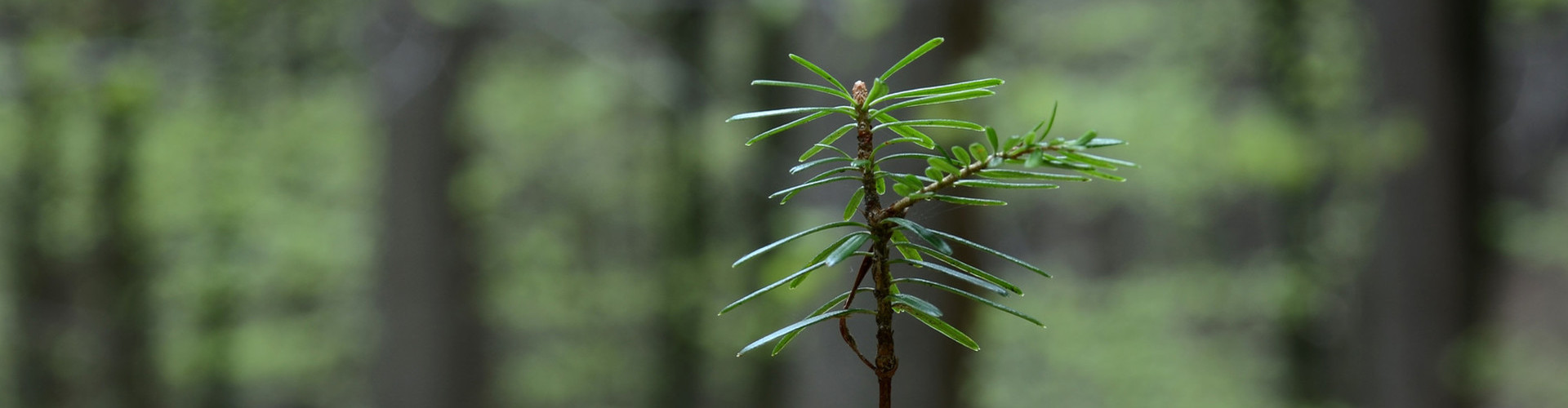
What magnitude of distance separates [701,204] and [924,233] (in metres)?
8.13

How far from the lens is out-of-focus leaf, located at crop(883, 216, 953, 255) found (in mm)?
413

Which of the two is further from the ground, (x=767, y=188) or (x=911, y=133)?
(x=911, y=133)

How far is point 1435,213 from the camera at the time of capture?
4.96 metres

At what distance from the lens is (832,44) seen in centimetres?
326

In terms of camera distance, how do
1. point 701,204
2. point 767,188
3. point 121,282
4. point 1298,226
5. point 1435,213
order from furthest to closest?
point 121,282, point 701,204, point 1298,226, point 767,188, point 1435,213

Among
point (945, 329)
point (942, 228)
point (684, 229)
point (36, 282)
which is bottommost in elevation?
point (36, 282)

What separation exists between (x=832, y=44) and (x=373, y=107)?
4.28 m

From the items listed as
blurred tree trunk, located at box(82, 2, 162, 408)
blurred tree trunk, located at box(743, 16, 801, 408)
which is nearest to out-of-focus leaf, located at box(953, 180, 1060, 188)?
blurred tree trunk, located at box(743, 16, 801, 408)

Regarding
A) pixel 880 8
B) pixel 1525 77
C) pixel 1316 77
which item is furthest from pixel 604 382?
pixel 880 8

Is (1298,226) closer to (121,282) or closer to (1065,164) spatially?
(1065,164)

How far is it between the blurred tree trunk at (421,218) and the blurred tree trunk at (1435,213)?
4.39 metres

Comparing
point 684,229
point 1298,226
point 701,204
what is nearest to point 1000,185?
point 1298,226

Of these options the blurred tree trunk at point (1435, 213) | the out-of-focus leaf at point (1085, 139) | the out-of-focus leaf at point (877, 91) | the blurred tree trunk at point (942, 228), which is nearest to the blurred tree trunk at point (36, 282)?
the blurred tree trunk at point (942, 228)

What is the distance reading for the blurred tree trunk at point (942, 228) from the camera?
318cm
